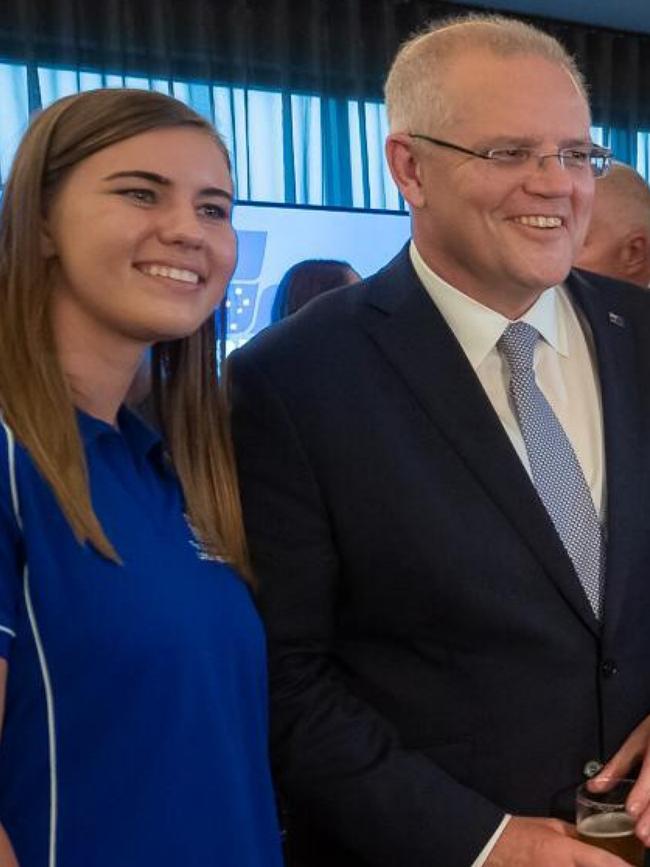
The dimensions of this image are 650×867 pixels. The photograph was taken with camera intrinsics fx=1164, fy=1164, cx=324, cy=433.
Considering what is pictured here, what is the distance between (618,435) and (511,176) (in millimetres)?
354

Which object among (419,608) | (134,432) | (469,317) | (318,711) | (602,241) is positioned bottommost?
(318,711)

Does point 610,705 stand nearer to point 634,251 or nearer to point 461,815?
point 461,815

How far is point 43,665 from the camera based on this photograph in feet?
3.34

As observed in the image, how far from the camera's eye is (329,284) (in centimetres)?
355

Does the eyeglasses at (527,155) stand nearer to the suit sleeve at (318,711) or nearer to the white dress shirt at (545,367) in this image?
the white dress shirt at (545,367)

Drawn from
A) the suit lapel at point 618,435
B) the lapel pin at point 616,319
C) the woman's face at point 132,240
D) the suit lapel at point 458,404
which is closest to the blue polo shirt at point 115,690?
the woman's face at point 132,240

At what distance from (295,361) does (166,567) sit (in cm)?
42

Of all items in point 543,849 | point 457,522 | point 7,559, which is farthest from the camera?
point 457,522

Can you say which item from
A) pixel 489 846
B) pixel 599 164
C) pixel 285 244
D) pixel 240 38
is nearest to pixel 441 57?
pixel 599 164

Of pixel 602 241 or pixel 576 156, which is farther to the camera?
pixel 602 241

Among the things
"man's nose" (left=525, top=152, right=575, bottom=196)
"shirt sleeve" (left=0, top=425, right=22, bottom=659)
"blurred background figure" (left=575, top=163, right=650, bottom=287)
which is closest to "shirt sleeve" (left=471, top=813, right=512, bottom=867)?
"shirt sleeve" (left=0, top=425, right=22, bottom=659)

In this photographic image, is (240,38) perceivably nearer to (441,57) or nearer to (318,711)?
(441,57)

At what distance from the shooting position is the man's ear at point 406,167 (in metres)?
1.51

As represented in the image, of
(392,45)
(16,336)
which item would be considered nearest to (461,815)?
(16,336)
